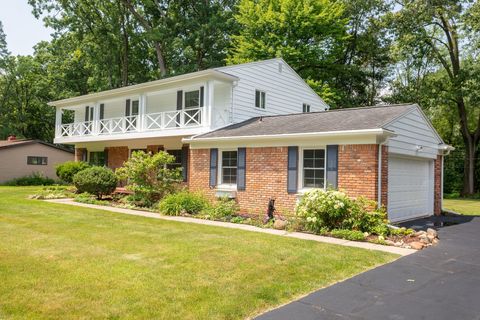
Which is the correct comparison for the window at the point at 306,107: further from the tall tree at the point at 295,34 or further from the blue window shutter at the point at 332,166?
the blue window shutter at the point at 332,166

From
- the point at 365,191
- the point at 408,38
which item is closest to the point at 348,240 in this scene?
the point at 365,191

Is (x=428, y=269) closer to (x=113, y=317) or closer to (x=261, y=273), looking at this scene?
(x=261, y=273)

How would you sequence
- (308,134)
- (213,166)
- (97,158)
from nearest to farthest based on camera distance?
(308,134), (213,166), (97,158)

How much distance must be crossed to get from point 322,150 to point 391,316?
25.8 ft

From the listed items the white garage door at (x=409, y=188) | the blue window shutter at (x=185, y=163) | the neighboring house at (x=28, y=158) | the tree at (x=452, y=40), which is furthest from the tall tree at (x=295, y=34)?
the neighboring house at (x=28, y=158)

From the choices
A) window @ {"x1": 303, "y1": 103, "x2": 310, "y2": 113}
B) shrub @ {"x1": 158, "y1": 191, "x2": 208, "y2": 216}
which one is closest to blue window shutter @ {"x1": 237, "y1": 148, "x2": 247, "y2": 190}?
A: shrub @ {"x1": 158, "y1": 191, "x2": 208, "y2": 216}

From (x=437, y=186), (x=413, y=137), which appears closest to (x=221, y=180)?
(x=413, y=137)

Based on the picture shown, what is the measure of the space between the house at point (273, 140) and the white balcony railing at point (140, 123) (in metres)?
0.06

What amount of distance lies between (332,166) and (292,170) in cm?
139

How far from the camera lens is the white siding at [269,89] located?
17891 mm

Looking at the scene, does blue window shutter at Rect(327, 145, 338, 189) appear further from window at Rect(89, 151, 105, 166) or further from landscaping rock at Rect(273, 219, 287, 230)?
window at Rect(89, 151, 105, 166)

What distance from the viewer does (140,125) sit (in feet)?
63.9

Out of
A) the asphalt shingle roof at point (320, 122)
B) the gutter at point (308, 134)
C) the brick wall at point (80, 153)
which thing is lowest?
the brick wall at point (80, 153)

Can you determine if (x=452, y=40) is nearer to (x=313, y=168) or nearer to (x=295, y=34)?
(x=295, y=34)
